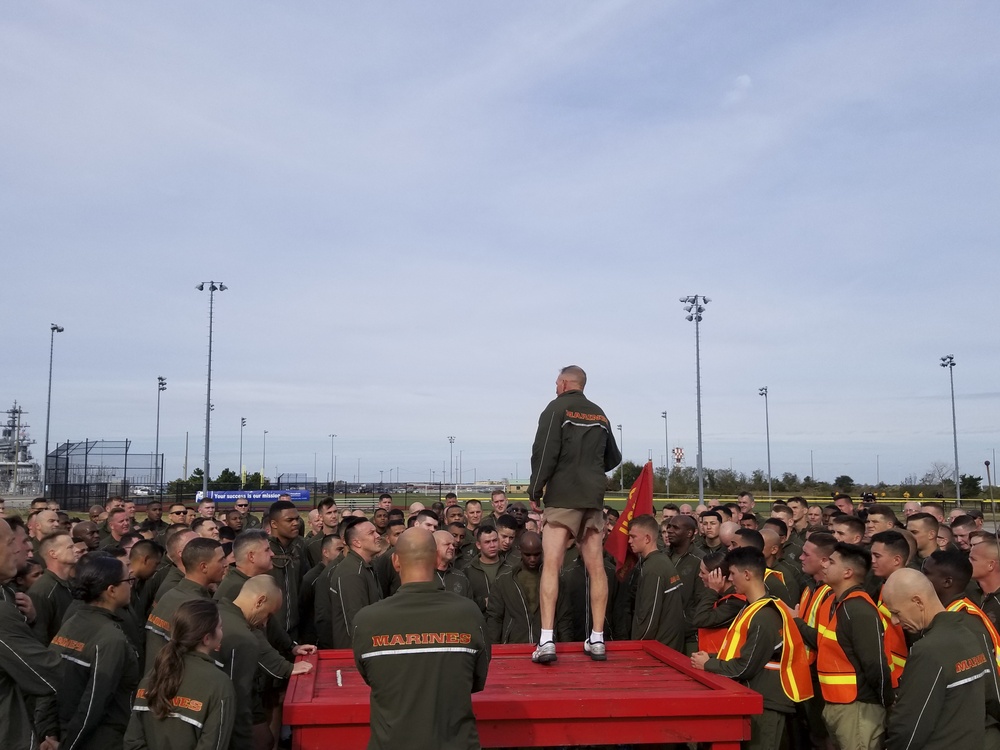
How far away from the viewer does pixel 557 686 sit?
526 cm

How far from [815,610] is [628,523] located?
3502 mm

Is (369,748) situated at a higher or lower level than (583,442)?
lower

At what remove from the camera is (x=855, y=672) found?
589 centimetres

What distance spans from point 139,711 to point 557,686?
240 centimetres

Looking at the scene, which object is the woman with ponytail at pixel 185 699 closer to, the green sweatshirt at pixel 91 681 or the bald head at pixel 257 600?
the green sweatshirt at pixel 91 681

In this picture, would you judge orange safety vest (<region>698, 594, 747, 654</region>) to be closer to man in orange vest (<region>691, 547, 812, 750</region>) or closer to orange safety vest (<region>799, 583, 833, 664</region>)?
orange safety vest (<region>799, 583, 833, 664</region>)

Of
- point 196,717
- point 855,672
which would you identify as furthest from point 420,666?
point 855,672

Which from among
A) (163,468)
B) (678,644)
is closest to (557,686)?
(678,644)

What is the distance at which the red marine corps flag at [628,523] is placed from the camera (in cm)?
986

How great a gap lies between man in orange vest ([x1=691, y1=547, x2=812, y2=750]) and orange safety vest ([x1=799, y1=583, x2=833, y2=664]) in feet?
1.04

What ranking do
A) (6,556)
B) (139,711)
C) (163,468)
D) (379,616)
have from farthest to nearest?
(163,468)
(6,556)
(139,711)
(379,616)

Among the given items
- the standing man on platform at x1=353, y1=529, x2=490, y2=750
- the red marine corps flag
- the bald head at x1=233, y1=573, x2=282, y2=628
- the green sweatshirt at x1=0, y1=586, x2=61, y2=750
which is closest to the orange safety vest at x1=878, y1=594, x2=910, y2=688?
the standing man on platform at x1=353, y1=529, x2=490, y2=750

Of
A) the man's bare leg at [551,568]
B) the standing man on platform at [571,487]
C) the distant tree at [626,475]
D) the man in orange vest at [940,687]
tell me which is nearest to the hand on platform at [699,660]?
the standing man on platform at [571,487]

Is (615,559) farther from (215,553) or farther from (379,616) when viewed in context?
(379,616)
